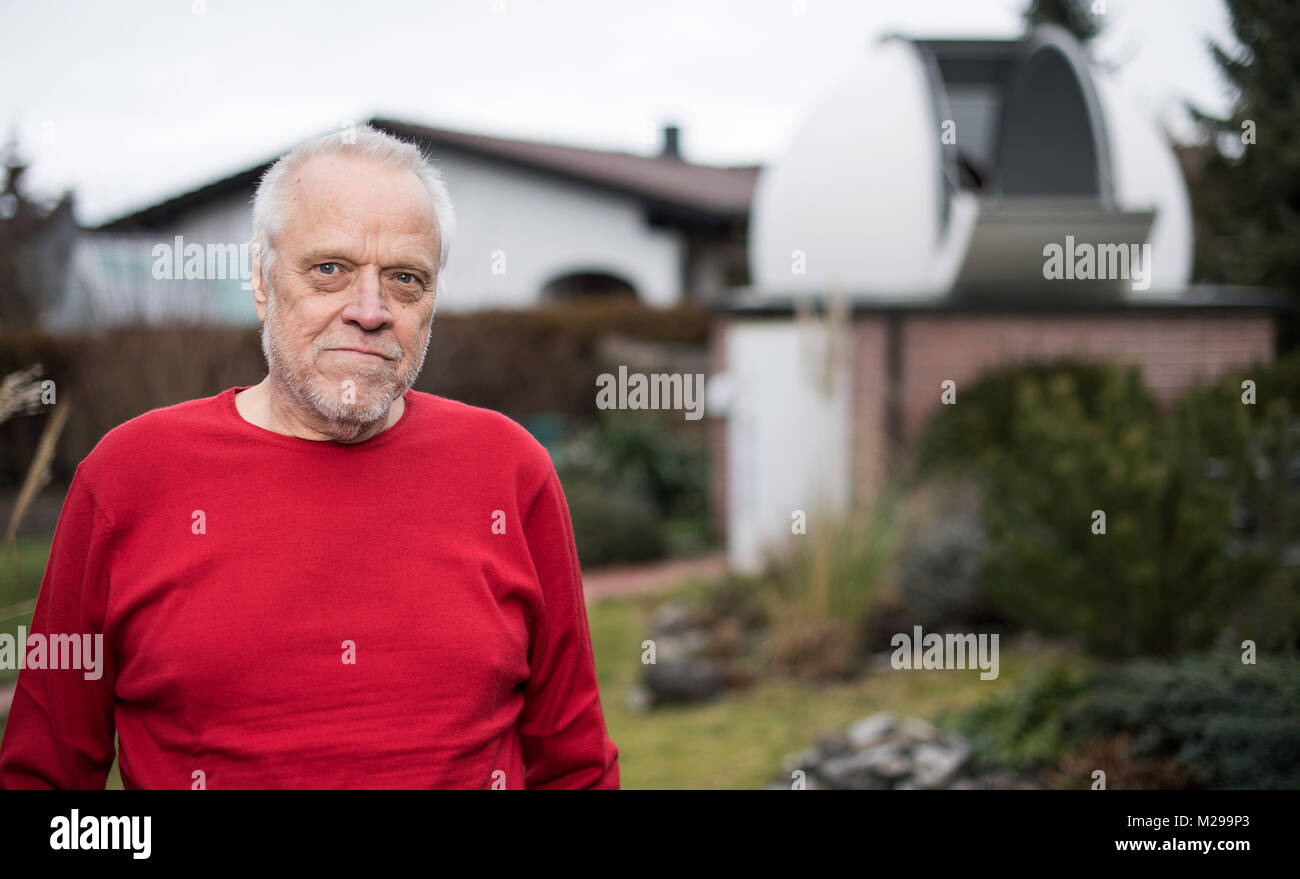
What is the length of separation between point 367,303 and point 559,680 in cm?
76

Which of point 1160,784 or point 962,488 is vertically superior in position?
point 962,488

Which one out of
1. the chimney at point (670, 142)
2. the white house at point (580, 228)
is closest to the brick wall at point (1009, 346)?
the white house at point (580, 228)

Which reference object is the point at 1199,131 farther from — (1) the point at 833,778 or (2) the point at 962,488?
(1) the point at 833,778

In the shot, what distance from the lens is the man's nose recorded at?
6.07 feet

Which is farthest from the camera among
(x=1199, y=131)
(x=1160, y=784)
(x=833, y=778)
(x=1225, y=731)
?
(x=1199, y=131)

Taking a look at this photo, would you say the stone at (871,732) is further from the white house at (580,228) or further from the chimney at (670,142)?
the chimney at (670,142)

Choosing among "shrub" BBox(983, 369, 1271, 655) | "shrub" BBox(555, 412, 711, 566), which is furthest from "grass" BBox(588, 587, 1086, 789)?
"shrub" BBox(555, 412, 711, 566)

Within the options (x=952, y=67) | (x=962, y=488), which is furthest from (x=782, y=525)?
(x=952, y=67)

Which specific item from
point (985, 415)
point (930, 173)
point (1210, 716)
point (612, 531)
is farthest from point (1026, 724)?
point (930, 173)

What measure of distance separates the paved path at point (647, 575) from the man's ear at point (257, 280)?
754 cm

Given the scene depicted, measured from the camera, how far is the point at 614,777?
84.9 inches

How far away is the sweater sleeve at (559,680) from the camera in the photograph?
203 cm

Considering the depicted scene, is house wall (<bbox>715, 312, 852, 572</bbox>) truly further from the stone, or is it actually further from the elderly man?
the elderly man
